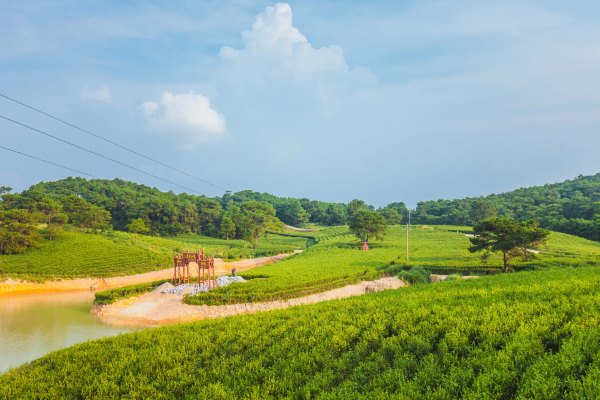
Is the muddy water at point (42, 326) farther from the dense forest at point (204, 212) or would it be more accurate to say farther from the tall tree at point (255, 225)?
the tall tree at point (255, 225)

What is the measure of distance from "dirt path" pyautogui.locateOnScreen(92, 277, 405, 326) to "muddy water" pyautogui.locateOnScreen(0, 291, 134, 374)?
139 cm

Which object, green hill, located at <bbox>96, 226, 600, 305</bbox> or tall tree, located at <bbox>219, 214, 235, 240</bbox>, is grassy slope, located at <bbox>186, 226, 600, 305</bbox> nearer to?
green hill, located at <bbox>96, 226, 600, 305</bbox>

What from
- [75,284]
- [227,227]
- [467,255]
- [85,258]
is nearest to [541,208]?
[467,255]

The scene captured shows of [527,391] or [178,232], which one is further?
[178,232]

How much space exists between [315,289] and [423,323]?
20.7 m

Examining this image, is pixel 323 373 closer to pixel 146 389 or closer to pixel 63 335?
pixel 146 389

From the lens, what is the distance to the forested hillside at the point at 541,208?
248 feet

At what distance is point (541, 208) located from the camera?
94.8m

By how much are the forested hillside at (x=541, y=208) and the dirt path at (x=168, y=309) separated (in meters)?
65.6

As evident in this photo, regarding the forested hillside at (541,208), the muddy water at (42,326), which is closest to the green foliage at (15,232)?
the muddy water at (42,326)

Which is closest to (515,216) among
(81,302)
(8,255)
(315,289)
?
(315,289)

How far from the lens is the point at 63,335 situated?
73.9ft

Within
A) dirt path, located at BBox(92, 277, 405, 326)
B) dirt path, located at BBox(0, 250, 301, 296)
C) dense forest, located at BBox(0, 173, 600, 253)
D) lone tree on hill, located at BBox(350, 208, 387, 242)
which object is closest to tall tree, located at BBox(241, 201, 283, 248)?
dense forest, located at BBox(0, 173, 600, 253)

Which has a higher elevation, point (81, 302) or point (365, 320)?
point (365, 320)
